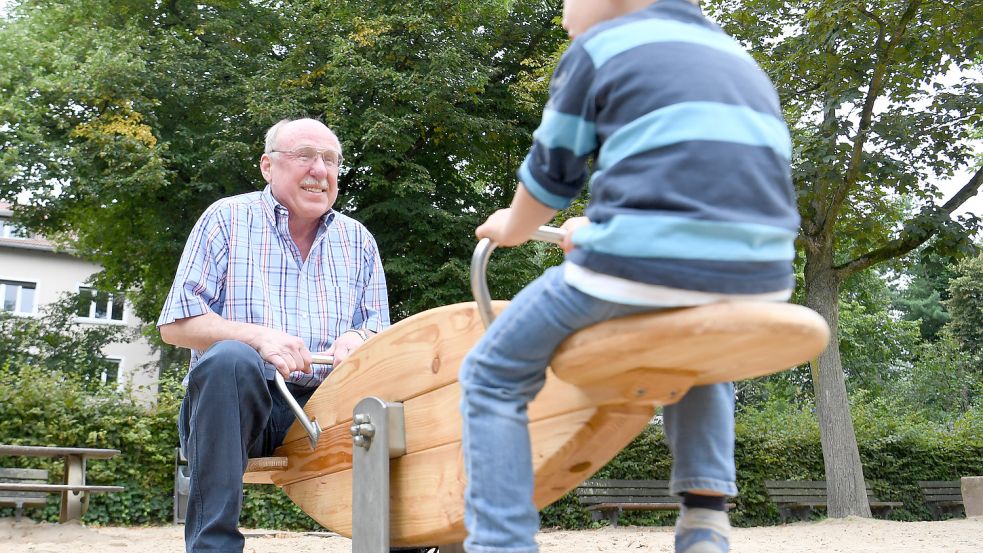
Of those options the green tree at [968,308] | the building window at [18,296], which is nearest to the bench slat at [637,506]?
the green tree at [968,308]

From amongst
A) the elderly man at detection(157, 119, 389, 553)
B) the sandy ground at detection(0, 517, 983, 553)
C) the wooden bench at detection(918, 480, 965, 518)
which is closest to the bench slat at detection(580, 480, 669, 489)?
the sandy ground at detection(0, 517, 983, 553)

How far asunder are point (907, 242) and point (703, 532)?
474 inches

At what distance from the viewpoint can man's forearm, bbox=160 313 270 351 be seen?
2896 mm

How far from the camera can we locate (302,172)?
3434mm

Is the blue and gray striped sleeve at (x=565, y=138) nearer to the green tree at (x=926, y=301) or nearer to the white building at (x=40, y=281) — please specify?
the white building at (x=40, y=281)

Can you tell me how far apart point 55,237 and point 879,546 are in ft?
55.2

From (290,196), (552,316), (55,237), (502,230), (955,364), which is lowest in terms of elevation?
(552,316)

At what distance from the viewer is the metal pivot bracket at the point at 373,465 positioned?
2.35 meters

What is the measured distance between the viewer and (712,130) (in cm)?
159

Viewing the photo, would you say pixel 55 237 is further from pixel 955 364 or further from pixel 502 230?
pixel 955 364

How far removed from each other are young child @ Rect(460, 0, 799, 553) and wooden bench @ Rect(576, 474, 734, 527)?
37.5 feet

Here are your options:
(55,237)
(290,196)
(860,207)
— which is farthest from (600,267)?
(55,237)

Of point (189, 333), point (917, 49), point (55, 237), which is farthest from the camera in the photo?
point (55, 237)

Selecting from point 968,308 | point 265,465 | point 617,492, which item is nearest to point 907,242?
point 617,492
